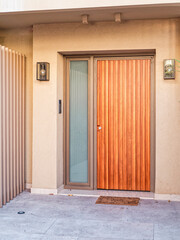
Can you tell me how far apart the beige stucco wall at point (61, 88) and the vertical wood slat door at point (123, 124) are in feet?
1.16

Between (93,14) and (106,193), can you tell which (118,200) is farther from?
(93,14)

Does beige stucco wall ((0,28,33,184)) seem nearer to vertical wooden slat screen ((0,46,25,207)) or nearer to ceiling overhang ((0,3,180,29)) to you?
vertical wooden slat screen ((0,46,25,207))

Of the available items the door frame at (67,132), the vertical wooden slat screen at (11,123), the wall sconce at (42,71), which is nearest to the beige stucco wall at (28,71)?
the vertical wooden slat screen at (11,123)

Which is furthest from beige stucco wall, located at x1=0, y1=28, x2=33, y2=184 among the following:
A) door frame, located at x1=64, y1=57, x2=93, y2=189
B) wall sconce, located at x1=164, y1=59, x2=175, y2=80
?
wall sconce, located at x1=164, y1=59, x2=175, y2=80

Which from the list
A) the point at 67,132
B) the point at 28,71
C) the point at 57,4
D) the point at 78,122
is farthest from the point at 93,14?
the point at 67,132

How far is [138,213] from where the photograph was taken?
4.57 meters

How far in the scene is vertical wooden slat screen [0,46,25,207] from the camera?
4910 mm

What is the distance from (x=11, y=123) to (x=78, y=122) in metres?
1.18

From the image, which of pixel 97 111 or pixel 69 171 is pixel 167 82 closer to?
pixel 97 111

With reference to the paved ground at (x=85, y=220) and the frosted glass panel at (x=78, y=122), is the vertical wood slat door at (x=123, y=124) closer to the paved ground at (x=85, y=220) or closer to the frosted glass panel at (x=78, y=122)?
the frosted glass panel at (x=78, y=122)

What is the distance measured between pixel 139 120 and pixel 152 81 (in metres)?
0.67

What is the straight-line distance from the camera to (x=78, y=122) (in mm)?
5801

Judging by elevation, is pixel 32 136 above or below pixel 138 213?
above

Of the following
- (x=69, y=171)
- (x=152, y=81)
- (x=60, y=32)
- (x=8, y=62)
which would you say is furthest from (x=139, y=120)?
(x=8, y=62)
